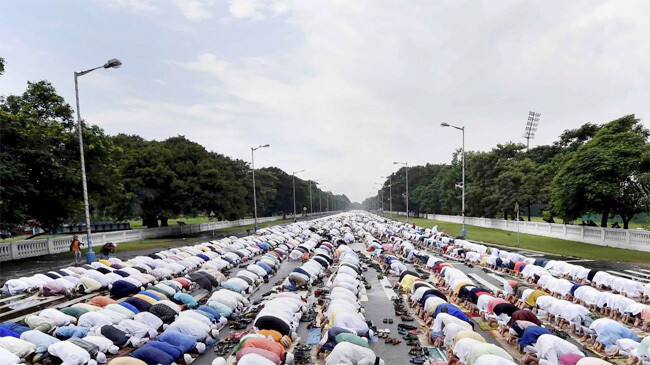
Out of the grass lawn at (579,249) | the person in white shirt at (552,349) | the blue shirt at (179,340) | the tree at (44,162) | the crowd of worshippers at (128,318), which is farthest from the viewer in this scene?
the grass lawn at (579,249)

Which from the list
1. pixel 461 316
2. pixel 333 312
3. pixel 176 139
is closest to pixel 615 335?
pixel 461 316

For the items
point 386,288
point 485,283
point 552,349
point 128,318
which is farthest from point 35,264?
point 552,349

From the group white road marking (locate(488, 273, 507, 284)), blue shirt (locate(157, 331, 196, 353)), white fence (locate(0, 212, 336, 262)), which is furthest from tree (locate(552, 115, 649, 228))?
white fence (locate(0, 212, 336, 262))

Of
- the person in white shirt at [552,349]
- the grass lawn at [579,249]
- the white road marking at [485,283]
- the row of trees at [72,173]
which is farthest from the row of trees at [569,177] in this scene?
the row of trees at [72,173]

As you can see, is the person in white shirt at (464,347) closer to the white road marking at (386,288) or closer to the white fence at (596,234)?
the white road marking at (386,288)

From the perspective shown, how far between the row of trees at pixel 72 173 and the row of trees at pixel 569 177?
125 ft

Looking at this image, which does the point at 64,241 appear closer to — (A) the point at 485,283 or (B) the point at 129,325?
(B) the point at 129,325

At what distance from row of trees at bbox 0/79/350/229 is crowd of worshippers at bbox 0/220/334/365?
7395mm

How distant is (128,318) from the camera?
13.5 meters

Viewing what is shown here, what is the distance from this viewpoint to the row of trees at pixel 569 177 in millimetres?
29469

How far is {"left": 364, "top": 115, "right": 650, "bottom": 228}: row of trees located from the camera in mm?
29469

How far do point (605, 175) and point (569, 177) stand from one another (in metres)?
2.57

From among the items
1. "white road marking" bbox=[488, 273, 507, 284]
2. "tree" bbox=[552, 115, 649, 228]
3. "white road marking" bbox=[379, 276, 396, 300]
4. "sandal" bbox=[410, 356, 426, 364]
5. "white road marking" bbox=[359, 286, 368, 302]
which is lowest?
"white road marking" bbox=[488, 273, 507, 284]

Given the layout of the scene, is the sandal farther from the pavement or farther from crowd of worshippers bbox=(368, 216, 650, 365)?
the pavement
